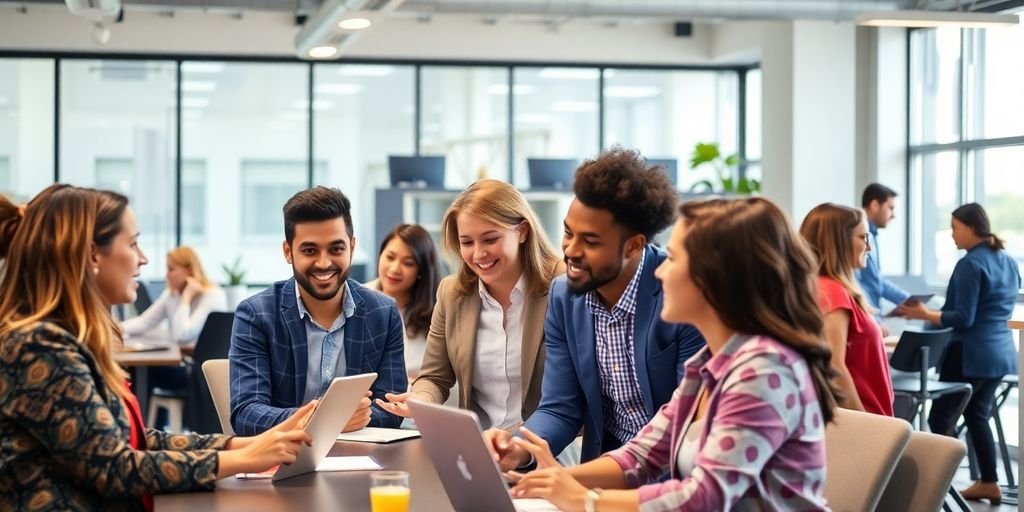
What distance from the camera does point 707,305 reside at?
1.96 metres

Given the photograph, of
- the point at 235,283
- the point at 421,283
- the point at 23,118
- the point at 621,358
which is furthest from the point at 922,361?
the point at 23,118

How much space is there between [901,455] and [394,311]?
152 centimetres

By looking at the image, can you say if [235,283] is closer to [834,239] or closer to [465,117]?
[465,117]

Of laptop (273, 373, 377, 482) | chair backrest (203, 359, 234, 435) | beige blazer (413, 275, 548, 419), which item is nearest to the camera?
laptop (273, 373, 377, 482)

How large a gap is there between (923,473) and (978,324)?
459 centimetres

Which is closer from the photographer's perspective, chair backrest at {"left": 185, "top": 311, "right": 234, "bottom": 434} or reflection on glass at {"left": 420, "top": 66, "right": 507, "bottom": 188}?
chair backrest at {"left": 185, "top": 311, "right": 234, "bottom": 434}

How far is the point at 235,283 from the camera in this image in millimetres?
10484

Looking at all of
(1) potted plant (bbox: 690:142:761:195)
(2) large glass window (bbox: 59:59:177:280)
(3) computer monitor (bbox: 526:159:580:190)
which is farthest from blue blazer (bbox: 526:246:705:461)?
(2) large glass window (bbox: 59:59:177:280)

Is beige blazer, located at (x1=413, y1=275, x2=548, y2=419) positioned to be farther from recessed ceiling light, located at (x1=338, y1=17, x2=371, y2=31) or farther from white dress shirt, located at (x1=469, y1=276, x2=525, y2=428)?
recessed ceiling light, located at (x1=338, y1=17, x2=371, y2=31)

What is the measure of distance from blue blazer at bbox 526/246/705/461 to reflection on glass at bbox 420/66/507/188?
333 inches

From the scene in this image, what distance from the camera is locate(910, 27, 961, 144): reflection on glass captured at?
29.7 ft

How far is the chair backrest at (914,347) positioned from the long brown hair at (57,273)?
489 centimetres

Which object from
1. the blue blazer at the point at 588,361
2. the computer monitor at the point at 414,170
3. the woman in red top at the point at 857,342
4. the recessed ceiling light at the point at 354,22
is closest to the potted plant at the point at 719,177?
the computer monitor at the point at 414,170

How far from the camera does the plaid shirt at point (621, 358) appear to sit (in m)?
2.72
